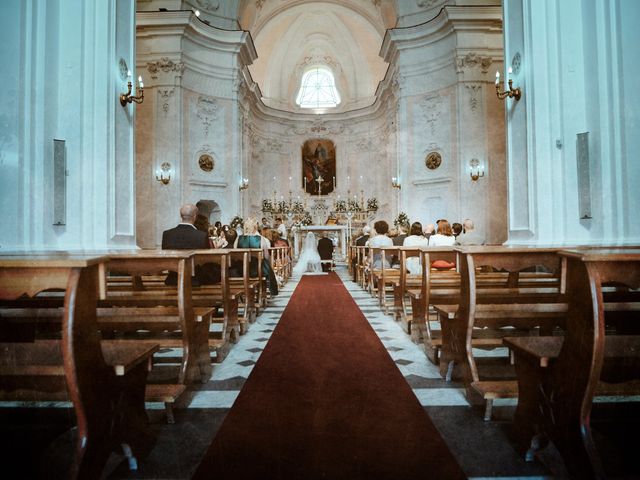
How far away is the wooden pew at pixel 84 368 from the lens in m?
1.48

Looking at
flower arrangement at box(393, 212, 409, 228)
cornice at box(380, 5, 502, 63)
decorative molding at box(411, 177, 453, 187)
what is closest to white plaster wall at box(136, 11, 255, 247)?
cornice at box(380, 5, 502, 63)

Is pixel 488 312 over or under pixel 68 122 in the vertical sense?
under

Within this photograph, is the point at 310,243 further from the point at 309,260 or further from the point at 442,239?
the point at 442,239

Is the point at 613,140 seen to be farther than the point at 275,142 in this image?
No

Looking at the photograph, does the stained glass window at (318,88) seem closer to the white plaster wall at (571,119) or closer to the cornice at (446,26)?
the cornice at (446,26)

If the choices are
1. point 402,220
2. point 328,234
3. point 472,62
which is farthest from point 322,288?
point 472,62

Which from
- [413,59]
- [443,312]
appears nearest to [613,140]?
[443,312]

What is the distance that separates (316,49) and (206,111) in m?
8.70

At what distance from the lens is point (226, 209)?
14180 mm

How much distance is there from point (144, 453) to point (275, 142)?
18.2 m

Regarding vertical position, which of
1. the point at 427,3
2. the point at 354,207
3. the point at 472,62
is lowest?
the point at 354,207

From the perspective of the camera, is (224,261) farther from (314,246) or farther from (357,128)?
(357,128)

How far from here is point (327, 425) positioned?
7.20ft

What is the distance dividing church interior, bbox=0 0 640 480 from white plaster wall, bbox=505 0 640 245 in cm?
3
